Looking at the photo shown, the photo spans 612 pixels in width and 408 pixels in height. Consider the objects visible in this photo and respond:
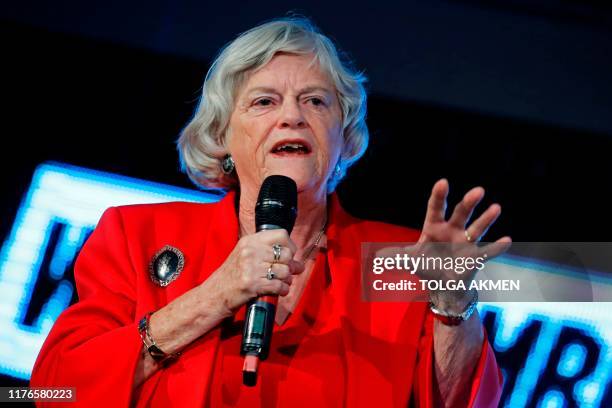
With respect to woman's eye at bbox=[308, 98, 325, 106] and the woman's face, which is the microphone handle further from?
woman's eye at bbox=[308, 98, 325, 106]

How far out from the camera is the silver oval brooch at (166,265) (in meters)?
1.92

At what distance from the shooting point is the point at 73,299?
2.94 m

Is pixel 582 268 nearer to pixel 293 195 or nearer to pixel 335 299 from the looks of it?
pixel 335 299

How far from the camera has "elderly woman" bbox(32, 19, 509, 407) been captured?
1.67m

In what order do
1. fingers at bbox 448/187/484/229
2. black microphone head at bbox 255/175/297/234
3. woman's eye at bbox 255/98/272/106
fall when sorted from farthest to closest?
woman's eye at bbox 255/98/272/106 → black microphone head at bbox 255/175/297/234 → fingers at bbox 448/187/484/229

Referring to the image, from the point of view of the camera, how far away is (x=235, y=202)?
2258 millimetres

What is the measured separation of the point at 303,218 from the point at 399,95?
A: 1.10m

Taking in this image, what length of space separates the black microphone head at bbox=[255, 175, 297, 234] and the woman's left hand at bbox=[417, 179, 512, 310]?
11.6 inches

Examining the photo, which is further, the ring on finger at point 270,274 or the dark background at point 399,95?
the dark background at point 399,95

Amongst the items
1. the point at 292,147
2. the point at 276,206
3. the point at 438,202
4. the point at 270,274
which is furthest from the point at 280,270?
the point at 292,147

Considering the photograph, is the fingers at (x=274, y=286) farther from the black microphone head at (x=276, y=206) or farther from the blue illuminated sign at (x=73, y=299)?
the blue illuminated sign at (x=73, y=299)

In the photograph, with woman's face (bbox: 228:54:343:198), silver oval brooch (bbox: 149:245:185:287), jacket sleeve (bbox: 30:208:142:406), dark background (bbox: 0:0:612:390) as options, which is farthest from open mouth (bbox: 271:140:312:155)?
dark background (bbox: 0:0:612:390)

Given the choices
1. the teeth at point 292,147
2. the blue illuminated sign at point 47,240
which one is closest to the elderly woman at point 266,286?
the teeth at point 292,147

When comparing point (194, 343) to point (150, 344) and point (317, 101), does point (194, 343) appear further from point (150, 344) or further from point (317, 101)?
point (317, 101)
